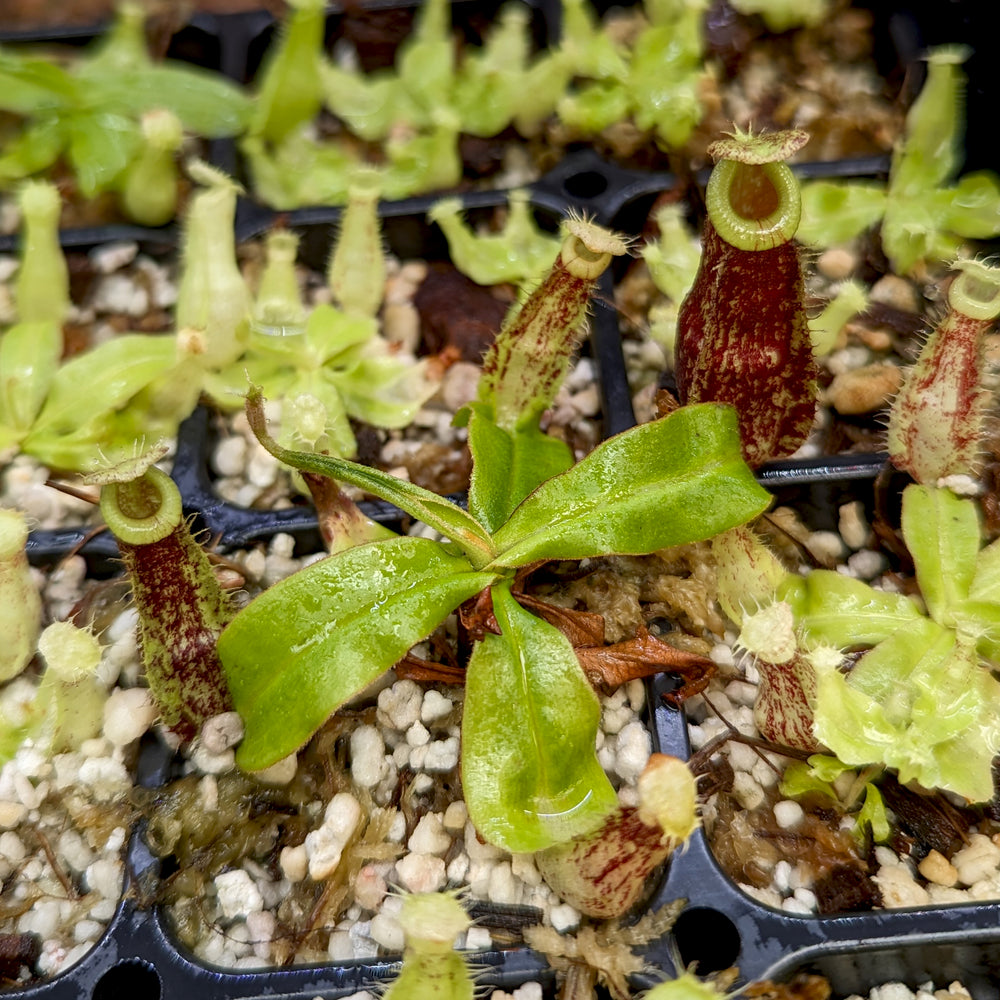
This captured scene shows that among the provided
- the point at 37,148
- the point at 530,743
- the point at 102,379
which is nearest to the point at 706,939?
the point at 530,743

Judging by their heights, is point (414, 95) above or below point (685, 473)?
above

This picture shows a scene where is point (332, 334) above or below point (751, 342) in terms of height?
below

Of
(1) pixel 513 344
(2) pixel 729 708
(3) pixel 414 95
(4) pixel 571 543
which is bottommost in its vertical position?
(2) pixel 729 708

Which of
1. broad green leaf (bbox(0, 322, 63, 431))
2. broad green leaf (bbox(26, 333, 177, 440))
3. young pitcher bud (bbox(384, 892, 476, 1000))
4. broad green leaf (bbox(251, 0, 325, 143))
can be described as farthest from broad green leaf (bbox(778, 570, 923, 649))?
broad green leaf (bbox(251, 0, 325, 143))

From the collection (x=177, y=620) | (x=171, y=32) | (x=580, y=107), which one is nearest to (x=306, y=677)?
(x=177, y=620)

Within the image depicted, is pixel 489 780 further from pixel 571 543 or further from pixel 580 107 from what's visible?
pixel 580 107

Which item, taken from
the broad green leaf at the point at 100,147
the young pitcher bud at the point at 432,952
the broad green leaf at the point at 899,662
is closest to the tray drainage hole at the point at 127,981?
the young pitcher bud at the point at 432,952

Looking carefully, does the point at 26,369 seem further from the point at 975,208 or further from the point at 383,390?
the point at 975,208

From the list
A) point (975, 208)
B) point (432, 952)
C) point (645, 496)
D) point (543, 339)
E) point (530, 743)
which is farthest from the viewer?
point (975, 208)

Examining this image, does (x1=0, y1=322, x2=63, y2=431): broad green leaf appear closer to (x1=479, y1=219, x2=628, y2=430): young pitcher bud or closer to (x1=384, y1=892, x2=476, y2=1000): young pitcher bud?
(x1=479, y1=219, x2=628, y2=430): young pitcher bud
